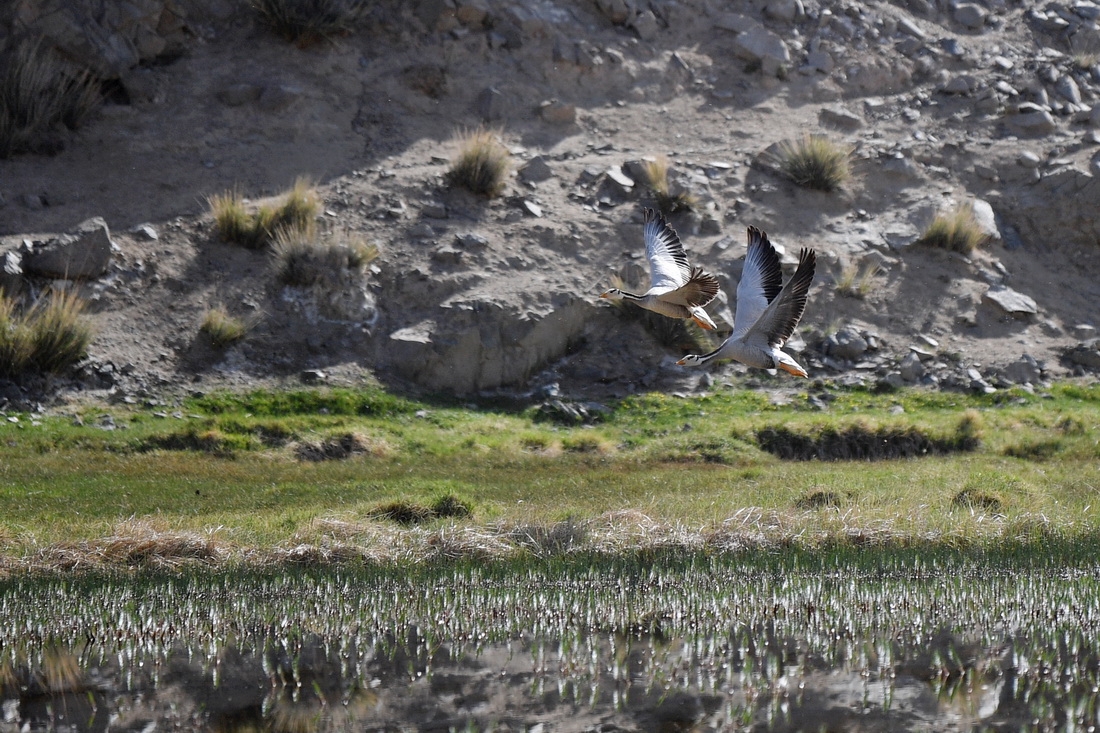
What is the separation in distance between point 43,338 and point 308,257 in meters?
4.89

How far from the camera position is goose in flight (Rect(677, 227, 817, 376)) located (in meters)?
10.8

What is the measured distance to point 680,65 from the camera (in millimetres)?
28562

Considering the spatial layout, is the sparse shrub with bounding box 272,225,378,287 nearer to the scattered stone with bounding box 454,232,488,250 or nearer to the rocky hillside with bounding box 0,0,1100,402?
the rocky hillside with bounding box 0,0,1100,402

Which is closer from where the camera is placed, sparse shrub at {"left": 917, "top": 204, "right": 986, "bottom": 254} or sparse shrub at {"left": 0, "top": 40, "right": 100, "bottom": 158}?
sparse shrub at {"left": 0, "top": 40, "right": 100, "bottom": 158}

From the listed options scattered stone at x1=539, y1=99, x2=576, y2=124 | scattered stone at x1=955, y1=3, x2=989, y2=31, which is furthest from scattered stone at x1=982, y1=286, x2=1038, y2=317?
scattered stone at x1=955, y1=3, x2=989, y2=31

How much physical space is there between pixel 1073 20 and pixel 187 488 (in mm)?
27471

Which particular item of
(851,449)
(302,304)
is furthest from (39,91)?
(851,449)

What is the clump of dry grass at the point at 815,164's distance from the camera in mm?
25250

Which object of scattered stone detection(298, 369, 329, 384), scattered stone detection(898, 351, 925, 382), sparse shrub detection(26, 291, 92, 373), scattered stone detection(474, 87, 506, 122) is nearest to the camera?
sparse shrub detection(26, 291, 92, 373)

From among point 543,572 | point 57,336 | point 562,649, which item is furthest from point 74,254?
point 562,649

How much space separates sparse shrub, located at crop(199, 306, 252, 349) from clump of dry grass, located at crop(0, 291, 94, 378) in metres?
1.94

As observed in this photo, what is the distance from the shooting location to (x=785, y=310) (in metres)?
11.0

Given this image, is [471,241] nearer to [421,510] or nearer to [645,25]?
[645,25]

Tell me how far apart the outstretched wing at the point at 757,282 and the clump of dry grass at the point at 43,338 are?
421 inches
